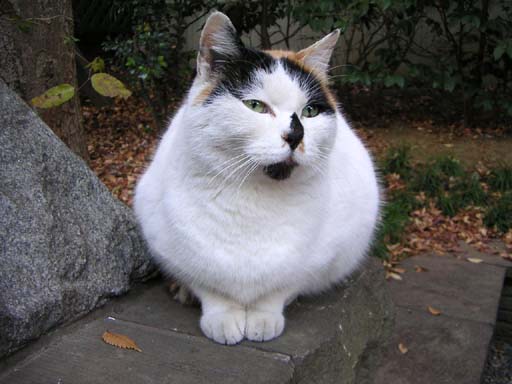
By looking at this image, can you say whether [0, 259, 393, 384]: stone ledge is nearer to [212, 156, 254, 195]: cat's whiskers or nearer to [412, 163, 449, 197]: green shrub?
[212, 156, 254, 195]: cat's whiskers

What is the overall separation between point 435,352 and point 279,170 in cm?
164

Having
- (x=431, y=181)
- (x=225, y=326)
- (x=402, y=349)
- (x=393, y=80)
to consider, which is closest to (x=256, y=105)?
(x=225, y=326)

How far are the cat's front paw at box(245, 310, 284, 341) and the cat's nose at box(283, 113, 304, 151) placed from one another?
0.56 m

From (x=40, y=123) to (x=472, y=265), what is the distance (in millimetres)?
2666

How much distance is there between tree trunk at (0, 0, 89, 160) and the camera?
2961mm

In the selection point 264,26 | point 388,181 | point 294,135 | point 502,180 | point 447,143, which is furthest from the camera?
point 264,26

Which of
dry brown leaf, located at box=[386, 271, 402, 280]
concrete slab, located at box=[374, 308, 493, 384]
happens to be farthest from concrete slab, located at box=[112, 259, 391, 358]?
dry brown leaf, located at box=[386, 271, 402, 280]

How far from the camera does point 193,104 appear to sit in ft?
5.41

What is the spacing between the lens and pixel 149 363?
166cm

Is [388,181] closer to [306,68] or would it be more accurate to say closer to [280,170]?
[306,68]

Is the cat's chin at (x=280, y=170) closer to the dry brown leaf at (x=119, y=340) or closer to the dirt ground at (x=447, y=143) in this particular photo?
the dry brown leaf at (x=119, y=340)

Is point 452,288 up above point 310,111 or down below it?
below

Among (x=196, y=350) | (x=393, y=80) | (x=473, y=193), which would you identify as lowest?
(x=473, y=193)

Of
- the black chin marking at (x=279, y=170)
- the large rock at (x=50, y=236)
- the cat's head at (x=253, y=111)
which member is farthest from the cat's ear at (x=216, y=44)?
the large rock at (x=50, y=236)
